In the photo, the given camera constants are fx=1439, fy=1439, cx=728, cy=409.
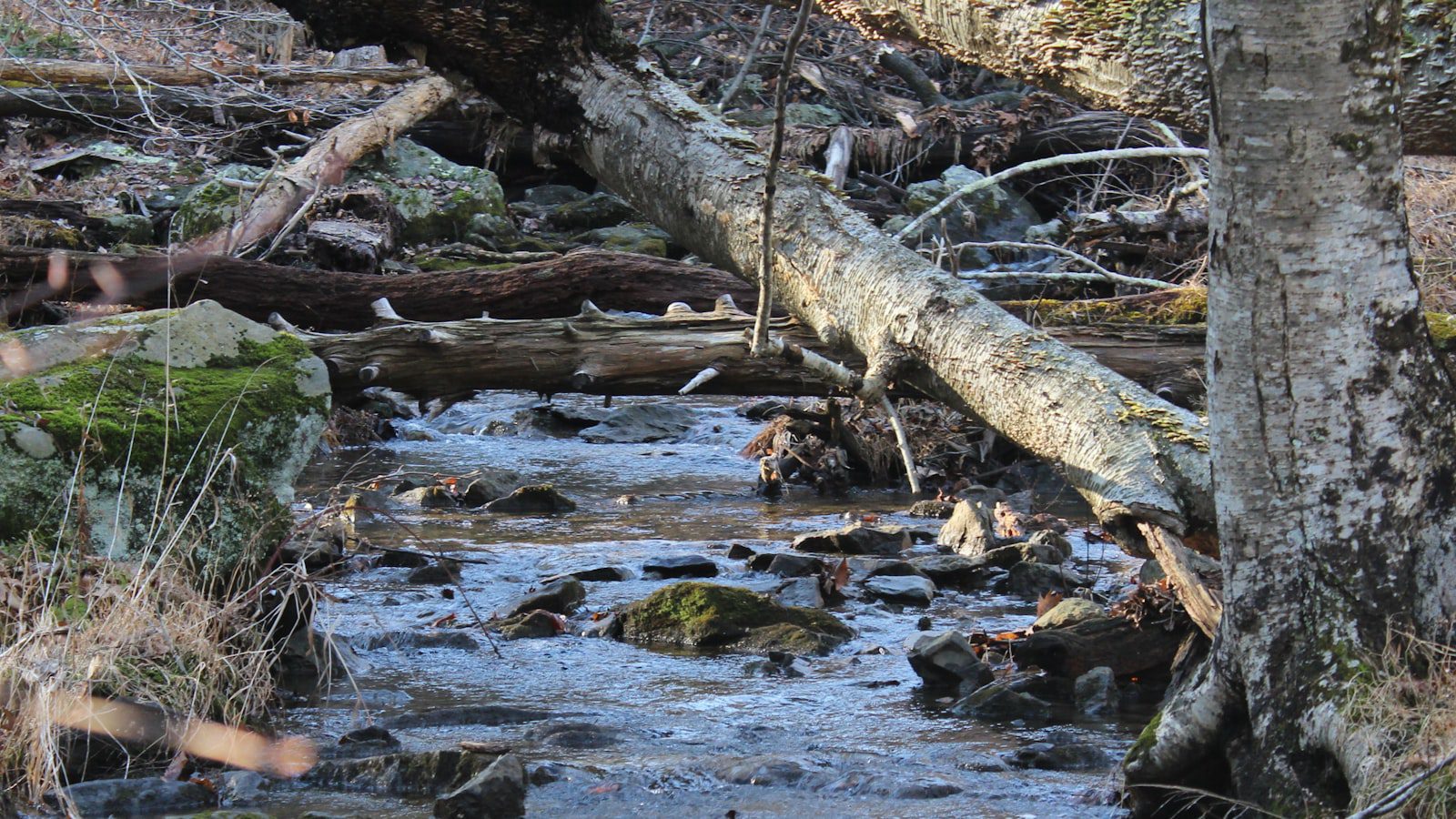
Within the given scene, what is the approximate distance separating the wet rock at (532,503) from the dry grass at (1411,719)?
5.81m

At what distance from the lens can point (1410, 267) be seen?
3.03m

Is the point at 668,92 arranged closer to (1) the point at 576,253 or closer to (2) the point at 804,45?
(1) the point at 576,253

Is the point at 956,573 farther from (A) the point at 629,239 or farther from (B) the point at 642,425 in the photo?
(A) the point at 629,239

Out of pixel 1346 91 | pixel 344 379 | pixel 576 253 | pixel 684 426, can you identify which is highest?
pixel 1346 91

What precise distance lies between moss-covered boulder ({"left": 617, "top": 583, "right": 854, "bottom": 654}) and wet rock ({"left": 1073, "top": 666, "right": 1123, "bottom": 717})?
1042 mm

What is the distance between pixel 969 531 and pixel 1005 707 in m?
2.63

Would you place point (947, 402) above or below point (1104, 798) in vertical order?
above

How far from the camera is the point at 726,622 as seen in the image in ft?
18.2

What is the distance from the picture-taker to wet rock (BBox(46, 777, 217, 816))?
3.65 metres

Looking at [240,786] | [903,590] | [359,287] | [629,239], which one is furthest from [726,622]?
[629,239]

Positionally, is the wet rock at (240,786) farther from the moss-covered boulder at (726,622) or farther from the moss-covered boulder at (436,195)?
the moss-covered boulder at (436,195)

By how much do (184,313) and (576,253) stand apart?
3.61 metres

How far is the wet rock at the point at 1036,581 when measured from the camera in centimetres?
639

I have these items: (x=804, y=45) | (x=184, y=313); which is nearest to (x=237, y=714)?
(x=184, y=313)
